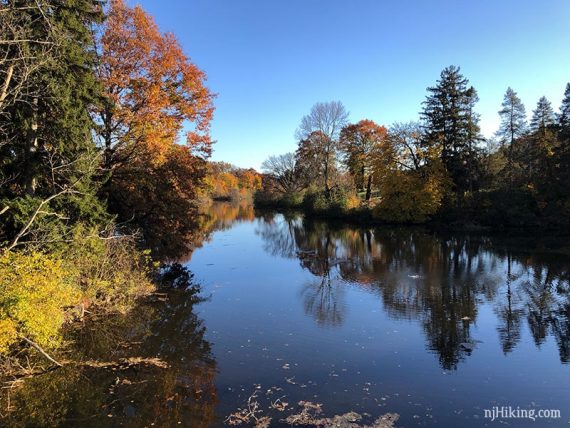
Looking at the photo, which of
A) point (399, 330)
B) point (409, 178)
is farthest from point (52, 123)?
point (409, 178)

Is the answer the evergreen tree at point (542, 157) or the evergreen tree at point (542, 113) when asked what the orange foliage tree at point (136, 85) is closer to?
the evergreen tree at point (542, 157)

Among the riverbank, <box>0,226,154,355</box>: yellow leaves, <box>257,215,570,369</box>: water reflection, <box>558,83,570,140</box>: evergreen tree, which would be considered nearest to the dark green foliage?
<box>558,83,570,140</box>: evergreen tree

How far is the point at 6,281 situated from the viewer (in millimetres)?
8469

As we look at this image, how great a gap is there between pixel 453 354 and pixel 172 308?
9299mm

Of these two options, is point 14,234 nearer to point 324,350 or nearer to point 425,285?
point 324,350

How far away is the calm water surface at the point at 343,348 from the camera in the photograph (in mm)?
8305

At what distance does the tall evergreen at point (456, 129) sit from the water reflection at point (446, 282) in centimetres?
827

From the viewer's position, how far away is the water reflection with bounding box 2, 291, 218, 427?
25.9 ft

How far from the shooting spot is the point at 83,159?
493 inches

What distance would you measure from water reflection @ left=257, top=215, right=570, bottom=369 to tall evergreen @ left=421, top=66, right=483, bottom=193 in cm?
827

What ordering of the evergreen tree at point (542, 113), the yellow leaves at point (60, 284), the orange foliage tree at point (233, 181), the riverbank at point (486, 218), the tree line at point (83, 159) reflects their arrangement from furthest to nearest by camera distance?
the orange foliage tree at point (233, 181)
the evergreen tree at point (542, 113)
the riverbank at point (486, 218)
the tree line at point (83, 159)
the yellow leaves at point (60, 284)

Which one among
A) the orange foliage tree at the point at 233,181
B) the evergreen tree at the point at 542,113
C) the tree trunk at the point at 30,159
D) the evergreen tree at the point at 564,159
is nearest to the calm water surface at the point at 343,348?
the tree trunk at the point at 30,159

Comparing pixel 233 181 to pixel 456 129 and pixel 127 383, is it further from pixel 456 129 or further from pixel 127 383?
pixel 127 383

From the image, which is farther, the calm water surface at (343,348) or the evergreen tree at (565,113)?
the evergreen tree at (565,113)
